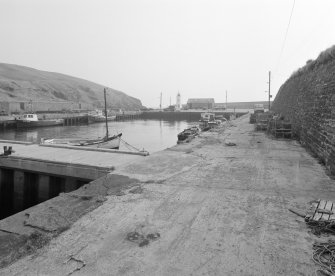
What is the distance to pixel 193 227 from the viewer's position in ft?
15.6

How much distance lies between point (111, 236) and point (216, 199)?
253 centimetres

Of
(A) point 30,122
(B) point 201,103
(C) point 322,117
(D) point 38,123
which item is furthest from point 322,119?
(B) point 201,103

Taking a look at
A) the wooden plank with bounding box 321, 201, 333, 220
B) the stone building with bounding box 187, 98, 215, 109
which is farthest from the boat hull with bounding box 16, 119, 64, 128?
the stone building with bounding box 187, 98, 215, 109

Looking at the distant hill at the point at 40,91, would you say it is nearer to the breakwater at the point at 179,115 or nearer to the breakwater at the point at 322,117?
the breakwater at the point at 179,115

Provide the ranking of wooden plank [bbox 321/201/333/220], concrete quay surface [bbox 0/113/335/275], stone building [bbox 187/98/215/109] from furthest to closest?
stone building [bbox 187/98/215/109] → wooden plank [bbox 321/201/333/220] → concrete quay surface [bbox 0/113/335/275]

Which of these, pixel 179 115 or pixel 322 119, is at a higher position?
pixel 179 115

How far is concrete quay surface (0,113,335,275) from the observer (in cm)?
365

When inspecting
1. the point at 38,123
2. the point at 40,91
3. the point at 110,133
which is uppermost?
the point at 40,91

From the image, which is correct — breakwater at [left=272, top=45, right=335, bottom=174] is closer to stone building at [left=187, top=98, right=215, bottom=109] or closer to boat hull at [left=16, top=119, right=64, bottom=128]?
boat hull at [left=16, top=119, right=64, bottom=128]

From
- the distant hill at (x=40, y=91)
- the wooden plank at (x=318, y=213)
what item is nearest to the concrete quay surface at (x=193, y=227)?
the wooden plank at (x=318, y=213)

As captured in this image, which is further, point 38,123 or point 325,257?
point 38,123

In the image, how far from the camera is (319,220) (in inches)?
189

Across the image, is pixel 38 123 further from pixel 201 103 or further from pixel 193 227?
pixel 201 103

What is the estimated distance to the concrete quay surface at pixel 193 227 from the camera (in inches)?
144
